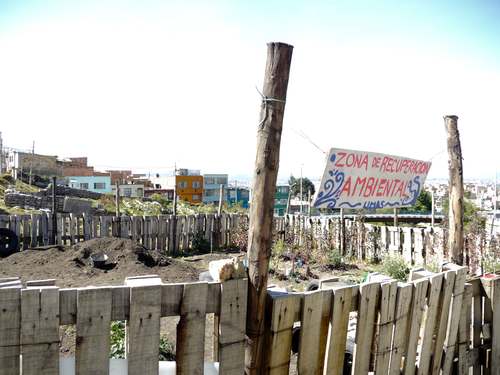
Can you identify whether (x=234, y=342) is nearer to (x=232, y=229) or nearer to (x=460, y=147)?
(x=460, y=147)

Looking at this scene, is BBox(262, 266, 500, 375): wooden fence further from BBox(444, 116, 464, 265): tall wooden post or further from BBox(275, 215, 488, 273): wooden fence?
BBox(275, 215, 488, 273): wooden fence

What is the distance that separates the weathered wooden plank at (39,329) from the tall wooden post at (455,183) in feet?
13.3

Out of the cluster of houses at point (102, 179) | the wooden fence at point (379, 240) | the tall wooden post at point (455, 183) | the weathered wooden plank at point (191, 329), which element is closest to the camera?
the weathered wooden plank at point (191, 329)

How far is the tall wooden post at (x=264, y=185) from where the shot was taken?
2.50m

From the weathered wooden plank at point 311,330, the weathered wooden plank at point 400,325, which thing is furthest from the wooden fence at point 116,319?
the weathered wooden plank at point 400,325

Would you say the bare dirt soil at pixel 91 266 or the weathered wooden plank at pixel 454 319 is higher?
the weathered wooden plank at pixel 454 319

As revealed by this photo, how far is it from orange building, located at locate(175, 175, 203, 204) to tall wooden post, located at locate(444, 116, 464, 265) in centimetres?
7405

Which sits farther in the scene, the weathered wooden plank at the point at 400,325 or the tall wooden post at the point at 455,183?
the tall wooden post at the point at 455,183

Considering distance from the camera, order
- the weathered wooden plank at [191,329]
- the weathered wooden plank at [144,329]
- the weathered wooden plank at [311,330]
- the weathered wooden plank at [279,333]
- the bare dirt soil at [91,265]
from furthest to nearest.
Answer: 1. the bare dirt soil at [91,265]
2. the weathered wooden plank at [311,330]
3. the weathered wooden plank at [279,333]
4. the weathered wooden plank at [191,329]
5. the weathered wooden plank at [144,329]

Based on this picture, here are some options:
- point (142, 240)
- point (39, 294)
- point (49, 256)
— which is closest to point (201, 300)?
point (39, 294)

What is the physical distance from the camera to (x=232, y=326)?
2.43 meters

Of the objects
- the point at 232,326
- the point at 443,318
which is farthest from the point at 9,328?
the point at 443,318

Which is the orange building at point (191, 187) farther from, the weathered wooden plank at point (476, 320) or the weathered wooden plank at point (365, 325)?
the weathered wooden plank at point (365, 325)

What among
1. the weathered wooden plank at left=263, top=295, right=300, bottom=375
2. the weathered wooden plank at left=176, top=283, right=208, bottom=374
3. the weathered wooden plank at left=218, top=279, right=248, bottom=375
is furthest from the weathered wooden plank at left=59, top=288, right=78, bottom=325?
the weathered wooden plank at left=263, top=295, right=300, bottom=375
